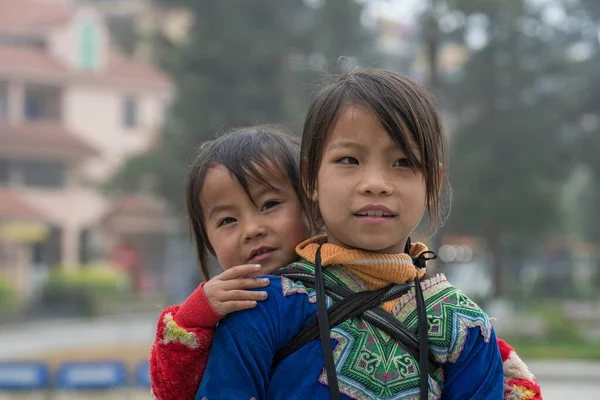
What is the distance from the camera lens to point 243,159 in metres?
1.73

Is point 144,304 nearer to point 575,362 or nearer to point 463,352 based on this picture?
point 575,362

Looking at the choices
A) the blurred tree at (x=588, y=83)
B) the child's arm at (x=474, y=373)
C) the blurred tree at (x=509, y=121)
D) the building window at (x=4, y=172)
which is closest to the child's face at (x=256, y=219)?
the child's arm at (x=474, y=373)

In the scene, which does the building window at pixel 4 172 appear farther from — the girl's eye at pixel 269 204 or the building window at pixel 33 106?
the girl's eye at pixel 269 204

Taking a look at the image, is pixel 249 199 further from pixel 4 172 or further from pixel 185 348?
pixel 4 172

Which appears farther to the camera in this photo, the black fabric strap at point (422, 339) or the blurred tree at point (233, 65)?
the blurred tree at point (233, 65)

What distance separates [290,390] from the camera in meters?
1.45

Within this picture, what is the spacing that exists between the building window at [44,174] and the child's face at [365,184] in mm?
26173

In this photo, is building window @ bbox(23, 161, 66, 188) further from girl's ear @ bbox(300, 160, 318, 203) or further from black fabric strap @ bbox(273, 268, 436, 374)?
black fabric strap @ bbox(273, 268, 436, 374)

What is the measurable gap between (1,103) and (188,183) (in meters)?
27.0

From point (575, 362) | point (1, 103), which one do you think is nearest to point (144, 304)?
point (1, 103)

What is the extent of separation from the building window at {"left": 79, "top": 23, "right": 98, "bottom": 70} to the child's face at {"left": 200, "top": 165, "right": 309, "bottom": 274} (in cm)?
2802

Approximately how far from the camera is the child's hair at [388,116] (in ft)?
4.94

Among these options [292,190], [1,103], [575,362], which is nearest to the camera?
[292,190]

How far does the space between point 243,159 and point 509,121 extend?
62.1 feet
